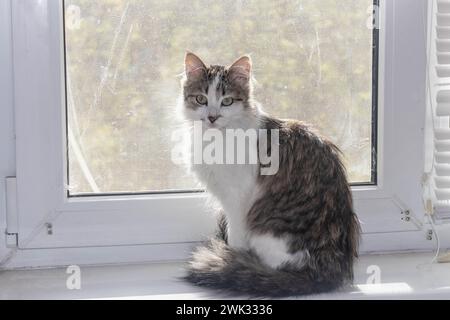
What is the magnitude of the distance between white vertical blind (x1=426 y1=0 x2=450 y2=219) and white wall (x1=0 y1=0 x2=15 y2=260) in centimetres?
103

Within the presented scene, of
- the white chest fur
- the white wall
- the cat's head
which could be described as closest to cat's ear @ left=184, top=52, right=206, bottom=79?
the cat's head

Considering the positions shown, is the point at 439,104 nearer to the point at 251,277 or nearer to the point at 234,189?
the point at 234,189

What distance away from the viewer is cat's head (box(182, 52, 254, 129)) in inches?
61.4

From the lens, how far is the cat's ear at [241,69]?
1550 mm

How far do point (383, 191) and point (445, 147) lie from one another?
0.19 meters

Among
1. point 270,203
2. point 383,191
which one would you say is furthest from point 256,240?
point 383,191

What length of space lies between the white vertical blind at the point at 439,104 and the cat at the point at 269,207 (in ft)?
0.97

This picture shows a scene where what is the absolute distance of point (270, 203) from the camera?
4.99ft

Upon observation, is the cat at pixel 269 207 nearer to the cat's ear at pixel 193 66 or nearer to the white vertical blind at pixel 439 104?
the cat's ear at pixel 193 66

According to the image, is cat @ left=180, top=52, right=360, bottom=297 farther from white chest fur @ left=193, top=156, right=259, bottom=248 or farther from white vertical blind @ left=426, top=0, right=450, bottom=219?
white vertical blind @ left=426, top=0, right=450, bottom=219

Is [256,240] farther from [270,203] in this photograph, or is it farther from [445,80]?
[445,80]

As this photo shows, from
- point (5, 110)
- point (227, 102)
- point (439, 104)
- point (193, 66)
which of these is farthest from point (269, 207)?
point (5, 110)

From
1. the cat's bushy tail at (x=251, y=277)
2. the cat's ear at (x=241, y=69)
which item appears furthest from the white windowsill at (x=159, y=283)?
the cat's ear at (x=241, y=69)
